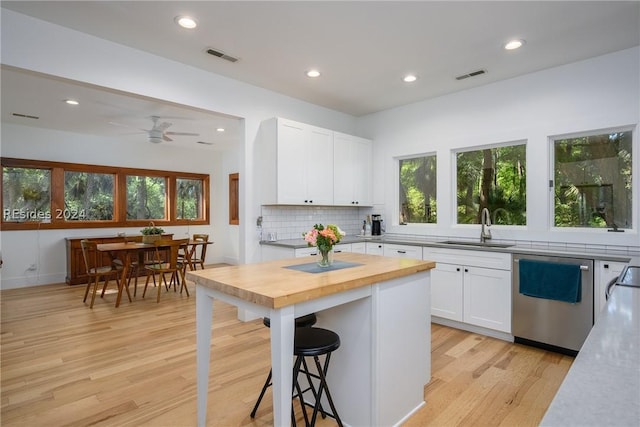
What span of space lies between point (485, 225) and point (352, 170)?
1834mm

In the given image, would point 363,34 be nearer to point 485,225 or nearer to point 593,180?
point 485,225

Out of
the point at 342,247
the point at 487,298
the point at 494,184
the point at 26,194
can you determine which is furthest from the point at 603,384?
the point at 26,194

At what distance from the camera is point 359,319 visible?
1983 mm

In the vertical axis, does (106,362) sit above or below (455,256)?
below

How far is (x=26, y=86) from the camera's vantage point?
3.97 m

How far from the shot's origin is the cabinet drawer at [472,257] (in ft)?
10.9

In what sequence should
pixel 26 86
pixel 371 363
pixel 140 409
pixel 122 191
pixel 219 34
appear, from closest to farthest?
1. pixel 371 363
2. pixel 140 409
3. pixel 219 34
4. pixel 26 86
5. pixel 122 191

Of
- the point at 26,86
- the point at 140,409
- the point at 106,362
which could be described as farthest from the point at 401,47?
the point at 26,86

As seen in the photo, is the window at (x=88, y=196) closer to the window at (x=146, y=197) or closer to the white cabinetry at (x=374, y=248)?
the window at (x=146, y=197)

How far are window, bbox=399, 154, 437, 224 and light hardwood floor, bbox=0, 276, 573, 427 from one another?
1.63 meters


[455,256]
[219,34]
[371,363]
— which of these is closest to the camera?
[371,363]

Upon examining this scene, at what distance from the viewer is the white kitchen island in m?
1.74

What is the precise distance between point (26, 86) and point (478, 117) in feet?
17.2

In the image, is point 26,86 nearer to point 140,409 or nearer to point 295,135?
point 295,135
